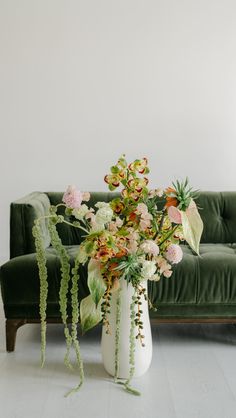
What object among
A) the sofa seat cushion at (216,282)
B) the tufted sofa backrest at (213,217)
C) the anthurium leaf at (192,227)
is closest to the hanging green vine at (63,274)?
the anthurium leaf at (192,227)

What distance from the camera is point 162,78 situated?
3.37 m

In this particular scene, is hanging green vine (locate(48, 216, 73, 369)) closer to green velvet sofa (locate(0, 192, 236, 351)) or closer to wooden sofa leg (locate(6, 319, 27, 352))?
green velvet sofa (locate(0, 192, 236, 351))

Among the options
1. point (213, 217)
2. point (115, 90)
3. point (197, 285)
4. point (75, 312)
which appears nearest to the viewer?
point (75, 312)

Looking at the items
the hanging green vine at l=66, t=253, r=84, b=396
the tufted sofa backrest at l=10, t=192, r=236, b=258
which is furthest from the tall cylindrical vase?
the tufted sofa backrest at l=10, t=192, r=236, b=258

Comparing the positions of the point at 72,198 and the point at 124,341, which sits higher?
the point at 72,198

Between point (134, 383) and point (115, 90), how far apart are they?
207cm

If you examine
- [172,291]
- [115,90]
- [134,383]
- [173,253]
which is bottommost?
[134,383]

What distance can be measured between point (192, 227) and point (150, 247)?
172mm

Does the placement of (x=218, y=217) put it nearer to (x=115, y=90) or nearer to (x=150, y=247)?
(x=115, y=90)

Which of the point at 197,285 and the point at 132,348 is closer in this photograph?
the point at 132,348

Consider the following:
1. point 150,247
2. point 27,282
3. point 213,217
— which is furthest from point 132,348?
point 213,217

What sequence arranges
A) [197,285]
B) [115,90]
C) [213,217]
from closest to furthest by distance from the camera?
[197,285] < [213,217] < [115,90]

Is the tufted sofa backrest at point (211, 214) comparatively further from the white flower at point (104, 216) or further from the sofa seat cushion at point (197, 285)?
the white flower at point (104, 216)

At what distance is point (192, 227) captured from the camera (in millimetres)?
1813
